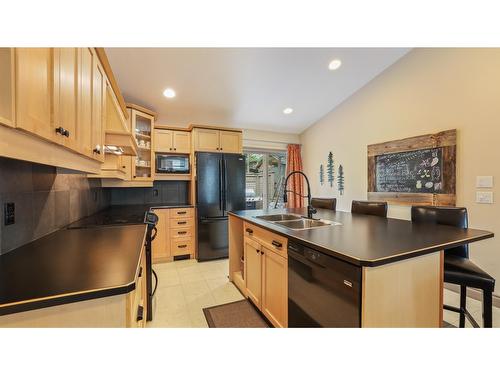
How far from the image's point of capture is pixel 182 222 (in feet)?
11.5

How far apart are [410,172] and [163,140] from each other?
3772 mm

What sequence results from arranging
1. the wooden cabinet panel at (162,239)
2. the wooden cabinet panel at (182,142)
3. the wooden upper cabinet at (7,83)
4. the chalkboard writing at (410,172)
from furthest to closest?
the wooden cabinet panel at (182,142) < the wooden cabinet panel at (162,239) < the chalkboard writing at (410,172) < the wooden upper cabinet at (7,83)

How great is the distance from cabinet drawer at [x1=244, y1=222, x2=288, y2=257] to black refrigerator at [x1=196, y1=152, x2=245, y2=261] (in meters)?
1.43

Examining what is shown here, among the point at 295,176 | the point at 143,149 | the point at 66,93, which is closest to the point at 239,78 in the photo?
the point at 143,149

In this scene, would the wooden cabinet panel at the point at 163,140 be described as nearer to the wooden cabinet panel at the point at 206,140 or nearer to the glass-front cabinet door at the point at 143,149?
the glass-front cabinet door at the point at 143,149

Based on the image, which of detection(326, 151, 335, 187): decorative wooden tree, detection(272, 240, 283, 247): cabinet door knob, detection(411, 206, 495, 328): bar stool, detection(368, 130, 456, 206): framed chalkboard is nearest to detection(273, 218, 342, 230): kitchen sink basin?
detection(272, 240, 283, 247): cabinet door knob

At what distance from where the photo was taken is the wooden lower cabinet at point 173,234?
337 cm

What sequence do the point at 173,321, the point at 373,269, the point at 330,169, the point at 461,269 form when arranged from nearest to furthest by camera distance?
the point at 373,269 → the point at 461,269 → the point at 173,321 → the point at 330,169

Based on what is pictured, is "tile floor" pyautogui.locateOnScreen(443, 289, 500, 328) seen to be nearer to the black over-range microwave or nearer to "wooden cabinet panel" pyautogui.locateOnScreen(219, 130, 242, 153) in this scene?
"wooden cabinet panel" pyautogui.locateOnScreen(219, 130, 242, 153)

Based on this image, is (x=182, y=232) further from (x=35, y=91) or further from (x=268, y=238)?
(x=35, y=91)

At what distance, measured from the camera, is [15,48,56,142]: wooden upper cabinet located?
0.63 metres

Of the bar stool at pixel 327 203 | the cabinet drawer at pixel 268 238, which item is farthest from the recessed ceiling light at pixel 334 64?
the cabinet drawer at pixel 268 238

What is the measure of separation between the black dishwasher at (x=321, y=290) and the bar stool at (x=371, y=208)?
1545mm
